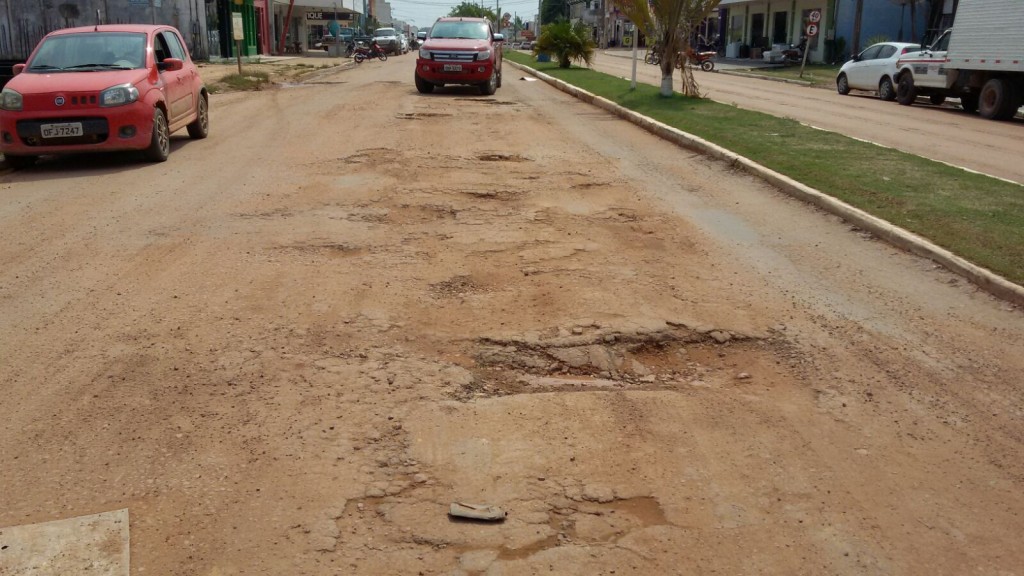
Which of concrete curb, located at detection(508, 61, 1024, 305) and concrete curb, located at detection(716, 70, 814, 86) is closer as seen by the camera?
concrete curb, located at detection(508, 61, 1024, 305)

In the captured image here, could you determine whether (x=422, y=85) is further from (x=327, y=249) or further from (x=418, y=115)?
(x=327, y=249)

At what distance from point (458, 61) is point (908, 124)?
9.72 m

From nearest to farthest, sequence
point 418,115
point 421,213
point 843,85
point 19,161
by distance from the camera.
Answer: point 421,213
point 19,161
point 418,115
point 843,85

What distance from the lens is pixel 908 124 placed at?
1756 cm

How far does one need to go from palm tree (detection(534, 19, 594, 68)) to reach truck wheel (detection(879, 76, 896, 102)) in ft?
43.9

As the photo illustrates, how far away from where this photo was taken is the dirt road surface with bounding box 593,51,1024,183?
1312cm

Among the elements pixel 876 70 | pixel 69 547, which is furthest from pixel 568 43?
pixel 69 547

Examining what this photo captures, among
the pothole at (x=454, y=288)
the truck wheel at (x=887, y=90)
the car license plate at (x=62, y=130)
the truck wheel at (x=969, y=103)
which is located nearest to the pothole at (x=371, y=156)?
the car license plate at (x=62, y=130)

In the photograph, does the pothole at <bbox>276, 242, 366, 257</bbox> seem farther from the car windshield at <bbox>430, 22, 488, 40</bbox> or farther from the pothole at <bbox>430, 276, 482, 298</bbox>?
the car windshield at <bbox>430, 22, 488, 40</bbox>

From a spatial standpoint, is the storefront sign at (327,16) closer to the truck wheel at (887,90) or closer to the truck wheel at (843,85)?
the truck wheel at (843,85)

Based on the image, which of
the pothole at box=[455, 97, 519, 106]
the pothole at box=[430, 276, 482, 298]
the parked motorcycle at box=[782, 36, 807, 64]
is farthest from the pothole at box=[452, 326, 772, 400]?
the parked motorcycle at box=[782, 36, 807, 64]

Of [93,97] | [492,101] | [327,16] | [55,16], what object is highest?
[327,16]

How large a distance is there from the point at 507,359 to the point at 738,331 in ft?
4.60

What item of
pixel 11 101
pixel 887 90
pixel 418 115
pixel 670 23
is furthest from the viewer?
pixel 887 90
